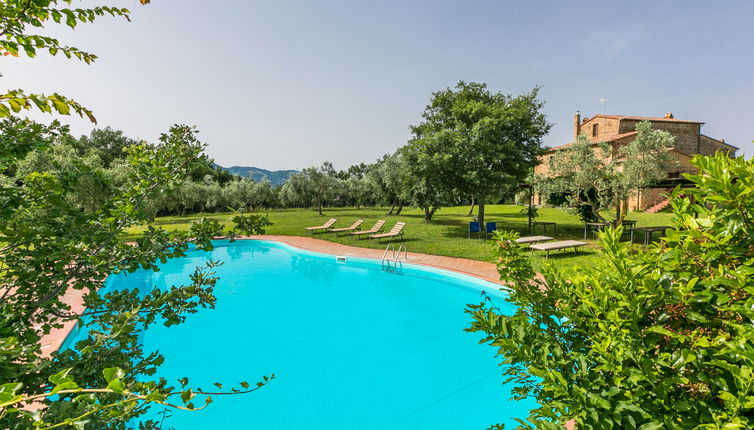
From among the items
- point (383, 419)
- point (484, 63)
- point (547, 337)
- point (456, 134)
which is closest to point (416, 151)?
point (456, 134)

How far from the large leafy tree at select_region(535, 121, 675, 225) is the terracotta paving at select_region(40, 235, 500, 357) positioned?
5899mm

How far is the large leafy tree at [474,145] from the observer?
52.4ft

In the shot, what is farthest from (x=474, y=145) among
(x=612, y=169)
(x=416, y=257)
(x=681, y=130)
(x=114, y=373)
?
(x=681, y=130)

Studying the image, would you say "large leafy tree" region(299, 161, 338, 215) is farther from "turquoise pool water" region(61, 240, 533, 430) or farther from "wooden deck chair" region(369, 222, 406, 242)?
"turquoise pool water" region(61, 240, 533, 430)

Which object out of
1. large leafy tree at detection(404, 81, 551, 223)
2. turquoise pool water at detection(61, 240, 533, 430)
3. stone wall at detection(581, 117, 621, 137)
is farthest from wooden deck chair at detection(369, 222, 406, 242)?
stone wall at detection(581, 117, 621, 137)

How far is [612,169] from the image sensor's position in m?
13.3

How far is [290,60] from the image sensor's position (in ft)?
39.7

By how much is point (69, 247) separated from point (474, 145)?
16.0 meters

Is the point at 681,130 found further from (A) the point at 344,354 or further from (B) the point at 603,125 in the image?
(A) the point at 344,354

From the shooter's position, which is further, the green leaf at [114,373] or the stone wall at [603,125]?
the stone wall at [603,125]

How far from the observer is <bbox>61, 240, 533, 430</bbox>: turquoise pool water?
4973 mm

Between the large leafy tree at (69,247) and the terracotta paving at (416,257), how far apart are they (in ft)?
27.3

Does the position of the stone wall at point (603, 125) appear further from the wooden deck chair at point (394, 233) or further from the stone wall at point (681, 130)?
the wooden deck chair at point (394, 233)

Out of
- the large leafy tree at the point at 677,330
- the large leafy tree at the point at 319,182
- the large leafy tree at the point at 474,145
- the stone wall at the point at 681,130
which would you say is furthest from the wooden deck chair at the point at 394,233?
the stone wall at the point at 681,130
